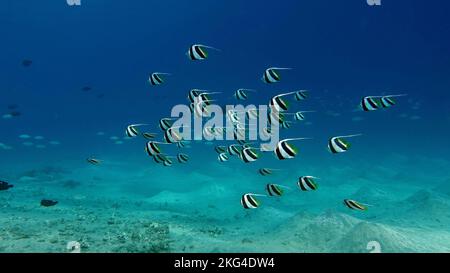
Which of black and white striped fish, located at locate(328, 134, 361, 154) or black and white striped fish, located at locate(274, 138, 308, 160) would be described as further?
black and white striped fish, located at locate(328, 134, 361, 154)

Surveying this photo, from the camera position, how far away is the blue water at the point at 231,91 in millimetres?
19188

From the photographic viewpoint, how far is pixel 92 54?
15038cm

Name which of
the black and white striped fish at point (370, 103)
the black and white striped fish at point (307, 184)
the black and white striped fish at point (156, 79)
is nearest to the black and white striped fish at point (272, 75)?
the black and white striped fish at point (370, 103)

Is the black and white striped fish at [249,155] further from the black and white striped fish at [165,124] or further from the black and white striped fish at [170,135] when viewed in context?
the black and white striped fish at [165,124]

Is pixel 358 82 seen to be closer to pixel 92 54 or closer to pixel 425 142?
pixel 425 142

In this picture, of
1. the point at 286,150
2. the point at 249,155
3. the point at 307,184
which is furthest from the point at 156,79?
the point at 307,184

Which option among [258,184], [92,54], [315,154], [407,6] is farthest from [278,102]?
[92,54]

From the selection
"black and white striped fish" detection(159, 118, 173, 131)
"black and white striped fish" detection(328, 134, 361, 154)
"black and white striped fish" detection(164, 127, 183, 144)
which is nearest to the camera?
"black and white striped fish" detection(328, 134, 361, 154)

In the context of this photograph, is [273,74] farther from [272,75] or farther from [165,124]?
[165,124]

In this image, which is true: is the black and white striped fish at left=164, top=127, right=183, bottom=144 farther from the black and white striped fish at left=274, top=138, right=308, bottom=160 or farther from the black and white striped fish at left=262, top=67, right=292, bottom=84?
the black and white striped fish at left=274, top=138, right=308, bottom=160

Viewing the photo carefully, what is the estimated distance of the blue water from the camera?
Result: 1919 cm

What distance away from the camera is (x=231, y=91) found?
3157 inches

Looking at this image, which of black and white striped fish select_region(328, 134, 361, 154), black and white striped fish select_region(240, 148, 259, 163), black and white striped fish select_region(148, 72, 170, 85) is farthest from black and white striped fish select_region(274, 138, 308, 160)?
black and white striped fish select_region(148, 72, 170, 85)

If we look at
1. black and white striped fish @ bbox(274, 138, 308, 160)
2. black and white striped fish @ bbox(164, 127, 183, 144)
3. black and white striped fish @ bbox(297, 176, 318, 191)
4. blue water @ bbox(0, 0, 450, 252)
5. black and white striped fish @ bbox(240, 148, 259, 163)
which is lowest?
black and white striped fish @ bbox(297, 176, 318, 191)
